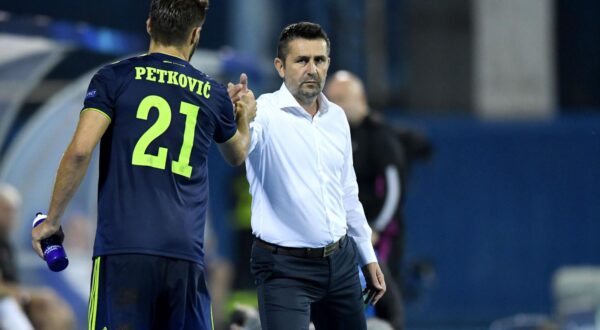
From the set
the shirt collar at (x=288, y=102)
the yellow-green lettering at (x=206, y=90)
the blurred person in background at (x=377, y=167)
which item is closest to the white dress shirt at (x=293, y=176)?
the shirt collar at (x=288, y=102)

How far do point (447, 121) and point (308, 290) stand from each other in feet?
32.7

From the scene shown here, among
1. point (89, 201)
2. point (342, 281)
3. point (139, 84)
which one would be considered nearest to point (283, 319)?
point (342, 281)

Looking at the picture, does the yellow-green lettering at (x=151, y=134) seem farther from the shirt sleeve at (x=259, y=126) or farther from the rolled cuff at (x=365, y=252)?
the rolled cuff at (x=365, y=252)

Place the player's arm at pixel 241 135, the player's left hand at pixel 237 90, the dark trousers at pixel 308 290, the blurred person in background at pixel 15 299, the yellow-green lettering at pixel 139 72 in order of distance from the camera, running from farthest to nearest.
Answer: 1. the blurred person in background at pixel 15 299
2. the dark trousers at pixel 308 290
3. the player's left hand at pixel 237 90
4. the player's arm at pixel 241 135
5. the yellow-green lettering at pixel 139 72

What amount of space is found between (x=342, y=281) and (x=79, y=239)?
6403 millimetres

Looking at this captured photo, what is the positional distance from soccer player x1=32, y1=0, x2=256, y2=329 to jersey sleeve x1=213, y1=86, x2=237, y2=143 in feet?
0.32

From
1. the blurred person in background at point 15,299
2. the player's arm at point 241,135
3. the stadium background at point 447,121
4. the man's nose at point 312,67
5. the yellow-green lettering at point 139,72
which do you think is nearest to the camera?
the yellow-green lettering at point 139,72

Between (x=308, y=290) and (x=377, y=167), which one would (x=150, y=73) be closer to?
(x=308, y=290)

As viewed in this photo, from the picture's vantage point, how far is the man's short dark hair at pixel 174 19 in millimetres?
5129

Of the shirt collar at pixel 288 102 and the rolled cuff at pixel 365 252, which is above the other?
the shirt collar at pixel 288 102

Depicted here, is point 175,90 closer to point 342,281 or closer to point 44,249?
point 44,249

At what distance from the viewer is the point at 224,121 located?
5.27 metres

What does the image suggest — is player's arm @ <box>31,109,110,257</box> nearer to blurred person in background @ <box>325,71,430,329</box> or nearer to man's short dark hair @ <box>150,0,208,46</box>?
→ man's short dark hair @ <box>150,0,208,46</box>

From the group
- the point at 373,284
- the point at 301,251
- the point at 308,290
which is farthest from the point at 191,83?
the point at 373,284
